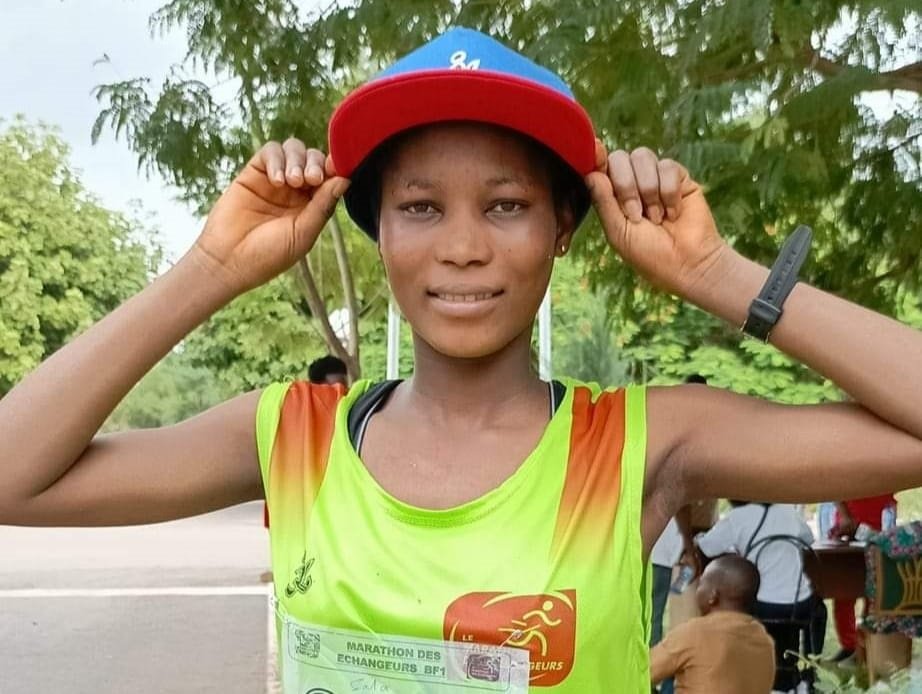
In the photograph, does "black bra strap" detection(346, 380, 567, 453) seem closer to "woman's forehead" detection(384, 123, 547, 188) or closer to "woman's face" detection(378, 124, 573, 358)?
"woman's face" detection(378, 124, 573, 358)

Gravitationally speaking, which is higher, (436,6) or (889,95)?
(436,6)

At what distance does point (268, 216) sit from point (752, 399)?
70 cm

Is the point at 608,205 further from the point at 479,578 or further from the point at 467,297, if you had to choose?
the point at 479,578

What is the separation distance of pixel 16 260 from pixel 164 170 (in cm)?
2460

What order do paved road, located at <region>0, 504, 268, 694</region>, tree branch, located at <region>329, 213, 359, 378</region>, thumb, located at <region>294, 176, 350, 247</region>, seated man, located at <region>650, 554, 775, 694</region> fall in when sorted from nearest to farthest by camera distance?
thumb, located at <region>294, 176, 350, 247</region> < seated man, located at <region>650, 554, 775, 694</region> < paved road, located at <region>0, 504, 268, 694</region> < tree branch, located at <region>329, 213, 359, 378</region>

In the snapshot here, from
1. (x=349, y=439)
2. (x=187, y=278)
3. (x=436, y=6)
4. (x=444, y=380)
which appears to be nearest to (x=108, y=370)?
(x=187, y=278)

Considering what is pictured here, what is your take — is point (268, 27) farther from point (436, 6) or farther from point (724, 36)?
point (724, 36)

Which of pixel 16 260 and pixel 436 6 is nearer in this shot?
pixel 436 6

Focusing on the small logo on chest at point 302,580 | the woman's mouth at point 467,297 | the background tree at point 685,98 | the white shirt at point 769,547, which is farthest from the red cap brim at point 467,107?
the white shirt at point 769,547

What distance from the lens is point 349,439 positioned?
1520mm

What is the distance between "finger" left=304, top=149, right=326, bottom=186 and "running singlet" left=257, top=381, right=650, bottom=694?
37 centimetres

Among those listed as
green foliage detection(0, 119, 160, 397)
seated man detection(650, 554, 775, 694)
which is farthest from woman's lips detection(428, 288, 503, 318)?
green foliage detection(0, 119, 160, 397)

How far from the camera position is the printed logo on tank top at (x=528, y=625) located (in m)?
1.35

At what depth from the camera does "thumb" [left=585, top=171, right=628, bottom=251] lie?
4.98 feet
